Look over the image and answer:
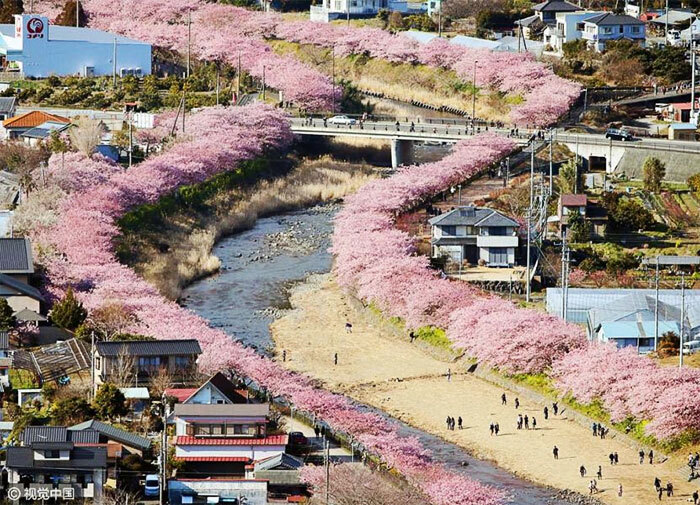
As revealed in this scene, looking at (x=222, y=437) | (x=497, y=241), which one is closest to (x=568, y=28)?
(x=497, y=241)

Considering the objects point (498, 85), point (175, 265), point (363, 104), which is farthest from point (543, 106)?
point (175, 265)

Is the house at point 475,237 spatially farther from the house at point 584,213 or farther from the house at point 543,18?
the house at point 543,18

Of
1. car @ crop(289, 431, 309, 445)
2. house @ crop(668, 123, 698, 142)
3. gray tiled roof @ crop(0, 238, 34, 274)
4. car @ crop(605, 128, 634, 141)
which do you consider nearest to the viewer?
car @ crop(289, 431, 309, 445)

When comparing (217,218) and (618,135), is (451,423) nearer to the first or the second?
(217,218)

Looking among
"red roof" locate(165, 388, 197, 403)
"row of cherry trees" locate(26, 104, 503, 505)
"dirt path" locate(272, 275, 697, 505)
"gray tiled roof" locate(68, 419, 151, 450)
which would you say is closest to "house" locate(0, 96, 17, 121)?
"row of cherry trees" locate(26, 104, 503, 505)

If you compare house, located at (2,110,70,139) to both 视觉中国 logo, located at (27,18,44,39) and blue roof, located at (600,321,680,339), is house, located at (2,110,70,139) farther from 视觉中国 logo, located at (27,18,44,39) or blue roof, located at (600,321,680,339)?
blue roof, located at (600,321,680,339)

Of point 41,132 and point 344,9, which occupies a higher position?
point 344,9
